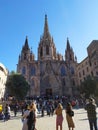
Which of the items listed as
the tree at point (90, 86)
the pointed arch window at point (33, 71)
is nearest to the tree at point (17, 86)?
the tree at point (90, 86)

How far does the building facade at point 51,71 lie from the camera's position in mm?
54219

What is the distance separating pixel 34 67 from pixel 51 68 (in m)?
5.40

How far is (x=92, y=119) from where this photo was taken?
7281mm

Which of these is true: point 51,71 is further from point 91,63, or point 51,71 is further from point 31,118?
point 31,118

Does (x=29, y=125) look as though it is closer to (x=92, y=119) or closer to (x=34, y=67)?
(x=92, y=119)

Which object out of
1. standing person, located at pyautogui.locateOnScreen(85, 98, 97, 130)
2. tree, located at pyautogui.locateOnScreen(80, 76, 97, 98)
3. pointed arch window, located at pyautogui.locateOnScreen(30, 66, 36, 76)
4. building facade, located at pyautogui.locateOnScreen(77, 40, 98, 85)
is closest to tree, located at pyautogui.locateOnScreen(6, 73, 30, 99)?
tree, located at pyautogui.locateOnScreen(80, 76, 97, 98)

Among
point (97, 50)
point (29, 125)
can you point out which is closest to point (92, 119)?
point (29, 125)

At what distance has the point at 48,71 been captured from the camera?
5647cm

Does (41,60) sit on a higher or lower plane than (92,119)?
higher

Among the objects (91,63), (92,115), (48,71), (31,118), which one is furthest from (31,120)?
(48,71)

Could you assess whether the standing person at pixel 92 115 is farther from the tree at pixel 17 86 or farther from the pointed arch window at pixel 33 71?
the pointed arch window at pixel 33 71

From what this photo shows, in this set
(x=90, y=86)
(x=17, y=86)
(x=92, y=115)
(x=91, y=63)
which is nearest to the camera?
(x=92, y=115)

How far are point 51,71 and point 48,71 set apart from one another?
98cm

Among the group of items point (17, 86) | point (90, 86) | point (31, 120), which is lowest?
point (31, 120)
